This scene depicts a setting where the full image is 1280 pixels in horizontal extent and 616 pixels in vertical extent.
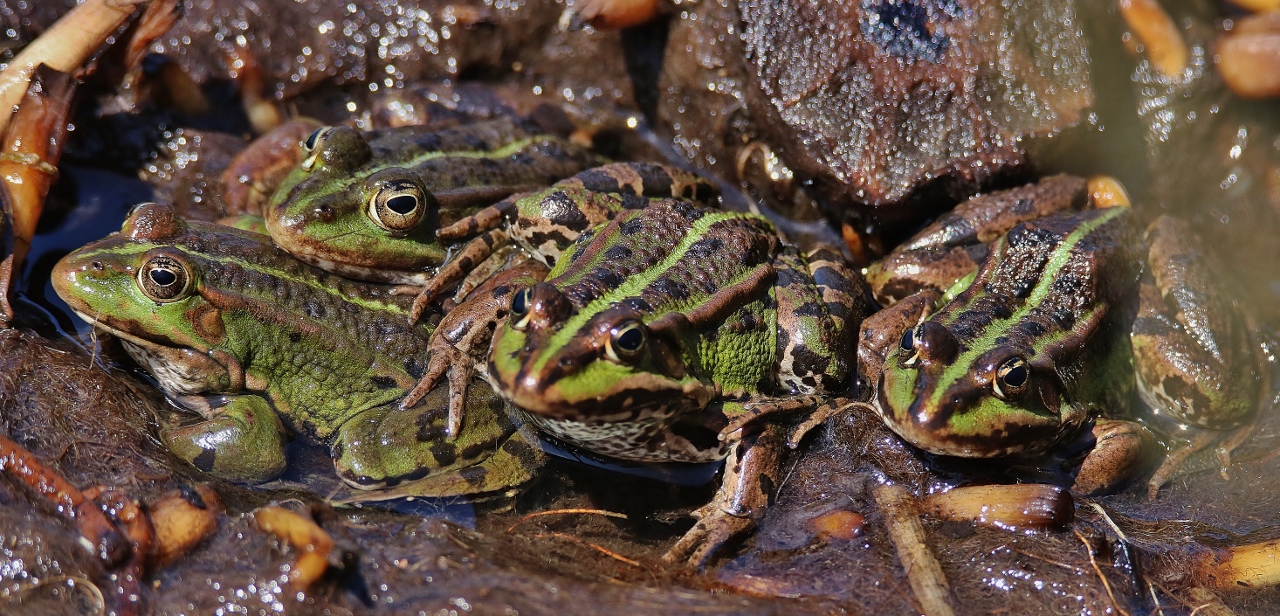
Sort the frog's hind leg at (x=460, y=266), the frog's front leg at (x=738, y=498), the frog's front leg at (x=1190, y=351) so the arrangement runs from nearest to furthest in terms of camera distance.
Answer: the frog's front leg at (x=738, y=498), the frog's hind leg at (x=460, y=266), the frog's front leg at (x=1190, y=351)

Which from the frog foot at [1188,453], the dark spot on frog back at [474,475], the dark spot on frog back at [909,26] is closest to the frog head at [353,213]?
the dark spot on frog back at [474,475]

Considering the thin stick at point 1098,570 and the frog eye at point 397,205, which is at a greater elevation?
the frog eye at point 397,205

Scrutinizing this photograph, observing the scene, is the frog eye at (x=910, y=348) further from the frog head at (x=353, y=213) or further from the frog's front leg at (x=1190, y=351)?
the frog head at (x=353, y=213)

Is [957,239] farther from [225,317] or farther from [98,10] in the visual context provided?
[98,10]

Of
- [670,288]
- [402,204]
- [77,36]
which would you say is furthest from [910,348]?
[77,36]

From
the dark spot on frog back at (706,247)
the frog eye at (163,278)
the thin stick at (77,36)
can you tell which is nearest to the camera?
the frog eye at (163,278)

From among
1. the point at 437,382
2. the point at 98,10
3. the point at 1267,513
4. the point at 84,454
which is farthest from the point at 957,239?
the point at 98,10

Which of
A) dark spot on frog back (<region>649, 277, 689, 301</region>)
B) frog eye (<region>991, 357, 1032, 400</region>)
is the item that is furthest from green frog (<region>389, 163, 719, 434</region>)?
frog eye (<region>991, 357, 1032, 400</region>)
